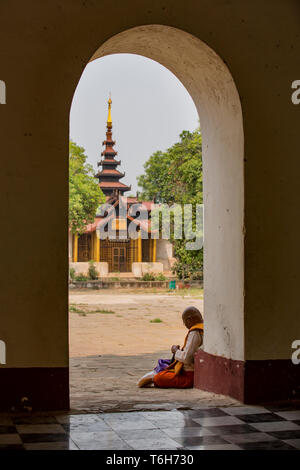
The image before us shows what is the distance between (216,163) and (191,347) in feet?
5.60

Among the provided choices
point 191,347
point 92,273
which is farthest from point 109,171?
point 191,347

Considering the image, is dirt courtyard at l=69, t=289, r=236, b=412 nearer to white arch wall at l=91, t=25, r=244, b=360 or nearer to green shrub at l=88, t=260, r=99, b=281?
white arch wall at l=91, t=25, r=244, b=360

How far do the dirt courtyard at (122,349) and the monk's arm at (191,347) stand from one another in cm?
33

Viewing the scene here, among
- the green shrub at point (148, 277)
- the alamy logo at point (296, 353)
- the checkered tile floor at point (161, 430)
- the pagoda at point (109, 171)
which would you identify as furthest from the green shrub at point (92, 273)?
the checkered tile floor at point (161, 430)

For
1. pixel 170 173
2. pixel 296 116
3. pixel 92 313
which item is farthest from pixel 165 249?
pixel 296 116

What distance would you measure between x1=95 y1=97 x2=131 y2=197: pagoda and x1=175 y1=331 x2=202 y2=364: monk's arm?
111 feet

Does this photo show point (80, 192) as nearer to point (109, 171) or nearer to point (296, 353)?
point (109, 171)

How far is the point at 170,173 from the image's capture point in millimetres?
22766

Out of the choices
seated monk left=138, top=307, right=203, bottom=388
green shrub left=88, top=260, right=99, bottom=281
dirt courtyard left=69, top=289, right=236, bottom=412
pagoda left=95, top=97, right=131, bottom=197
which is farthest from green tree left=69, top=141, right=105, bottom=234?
seated monk left=138, top=307, right=203, bottom=388

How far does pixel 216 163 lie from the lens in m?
5.14

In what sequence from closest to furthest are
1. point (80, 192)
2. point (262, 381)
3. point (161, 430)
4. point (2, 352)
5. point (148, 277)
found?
point (161, 430)
point (2, 352)
point (262, 381)
point (80, 192)
point (148, 277)

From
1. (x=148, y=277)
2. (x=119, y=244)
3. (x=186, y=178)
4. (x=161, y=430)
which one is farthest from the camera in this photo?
(x=119, y=244)

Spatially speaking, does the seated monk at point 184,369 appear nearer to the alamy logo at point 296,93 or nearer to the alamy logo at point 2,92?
the alamy logo at point 296,93

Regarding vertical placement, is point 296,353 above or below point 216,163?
below
